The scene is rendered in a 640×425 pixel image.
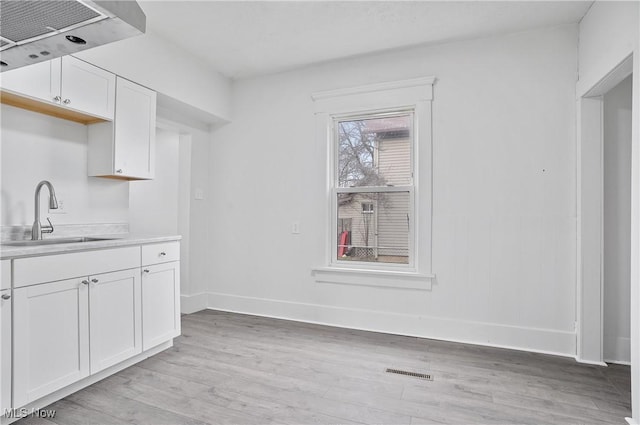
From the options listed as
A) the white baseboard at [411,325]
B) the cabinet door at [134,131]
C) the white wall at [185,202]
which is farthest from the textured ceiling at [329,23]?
the white baseboard at [411,325]

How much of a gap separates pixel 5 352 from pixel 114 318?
24.3 inches

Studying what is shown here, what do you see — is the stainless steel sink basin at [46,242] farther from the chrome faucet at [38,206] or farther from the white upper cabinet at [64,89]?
the white upper cabinet at [64,89]

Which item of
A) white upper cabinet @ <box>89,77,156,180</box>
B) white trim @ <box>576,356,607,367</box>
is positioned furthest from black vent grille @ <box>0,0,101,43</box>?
white trim @ <box>576,356,607,367</box>

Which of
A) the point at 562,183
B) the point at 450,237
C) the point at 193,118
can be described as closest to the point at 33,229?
the point at 193,118

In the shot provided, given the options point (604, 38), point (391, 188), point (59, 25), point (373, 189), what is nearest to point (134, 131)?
point (59, 25)

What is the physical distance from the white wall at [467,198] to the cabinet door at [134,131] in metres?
1.17

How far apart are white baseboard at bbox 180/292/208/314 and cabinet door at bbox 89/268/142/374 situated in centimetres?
141

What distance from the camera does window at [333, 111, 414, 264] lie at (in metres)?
3.36

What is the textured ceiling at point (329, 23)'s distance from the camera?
263 cm

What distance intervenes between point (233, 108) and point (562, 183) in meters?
3.34

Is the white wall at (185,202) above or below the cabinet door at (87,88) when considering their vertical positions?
below

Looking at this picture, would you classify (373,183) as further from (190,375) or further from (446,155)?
(190,375)

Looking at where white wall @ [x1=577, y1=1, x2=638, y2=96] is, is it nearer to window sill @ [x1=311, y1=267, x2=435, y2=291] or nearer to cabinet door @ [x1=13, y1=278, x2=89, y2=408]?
window sill @ [x1=311, y1=267, x2=435, y2=291]

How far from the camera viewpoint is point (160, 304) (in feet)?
8.91
